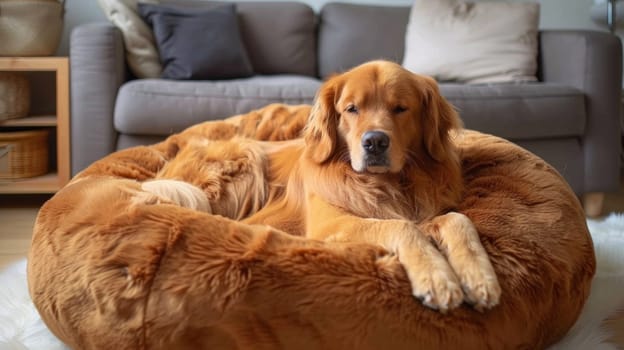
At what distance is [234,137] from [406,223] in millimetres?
1066

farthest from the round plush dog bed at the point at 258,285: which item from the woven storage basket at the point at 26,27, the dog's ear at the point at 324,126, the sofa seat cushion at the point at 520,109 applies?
the woven storage basket at the point at 26,27

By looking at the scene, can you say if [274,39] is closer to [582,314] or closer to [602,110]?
[602,110]

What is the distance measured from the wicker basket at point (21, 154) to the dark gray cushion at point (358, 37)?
5.44ft

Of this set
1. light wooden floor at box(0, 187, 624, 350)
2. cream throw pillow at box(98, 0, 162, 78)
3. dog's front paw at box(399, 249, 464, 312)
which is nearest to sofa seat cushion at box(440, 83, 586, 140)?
light wooden floor at box(0, 187, 624, 350)

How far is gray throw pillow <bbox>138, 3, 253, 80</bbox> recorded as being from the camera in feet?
11.5

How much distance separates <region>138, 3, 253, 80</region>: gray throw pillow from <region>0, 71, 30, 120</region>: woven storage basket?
0.72 metres

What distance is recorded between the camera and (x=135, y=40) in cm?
348

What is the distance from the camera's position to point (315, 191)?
193 centimetres

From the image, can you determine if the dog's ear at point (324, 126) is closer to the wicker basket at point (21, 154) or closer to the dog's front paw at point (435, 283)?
the dog's front paw at point (435, 283)

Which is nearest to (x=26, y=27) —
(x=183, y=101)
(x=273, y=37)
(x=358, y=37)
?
(x=183, y=101)

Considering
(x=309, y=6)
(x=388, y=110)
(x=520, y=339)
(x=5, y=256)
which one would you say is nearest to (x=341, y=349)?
(x=520, y=339)

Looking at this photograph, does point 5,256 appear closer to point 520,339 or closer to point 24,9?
point 24,9

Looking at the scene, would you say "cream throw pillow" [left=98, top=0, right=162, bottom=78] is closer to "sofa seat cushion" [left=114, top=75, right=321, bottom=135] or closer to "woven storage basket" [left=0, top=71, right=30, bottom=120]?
"sofa seat cushion" [left=114, top=75, right=321, bottom=135]

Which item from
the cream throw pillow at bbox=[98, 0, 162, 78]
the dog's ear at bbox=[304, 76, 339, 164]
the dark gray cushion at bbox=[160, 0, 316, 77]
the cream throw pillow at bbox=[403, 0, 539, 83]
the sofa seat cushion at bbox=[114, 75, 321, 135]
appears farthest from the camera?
the dark gray cushion at bbox=[160, 0, 316, 77]
